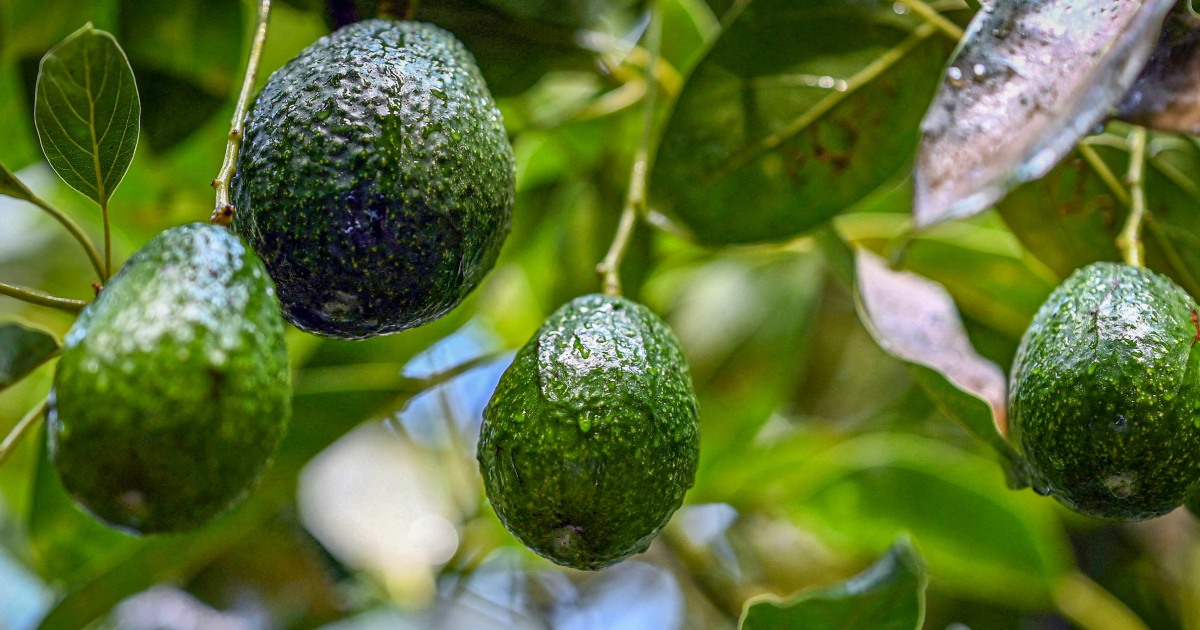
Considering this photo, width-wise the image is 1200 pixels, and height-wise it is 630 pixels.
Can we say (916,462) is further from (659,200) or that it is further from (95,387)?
(95,387)

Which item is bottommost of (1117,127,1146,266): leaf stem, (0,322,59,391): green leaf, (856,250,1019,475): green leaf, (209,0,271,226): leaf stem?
(856,250,1019,475): green leaf

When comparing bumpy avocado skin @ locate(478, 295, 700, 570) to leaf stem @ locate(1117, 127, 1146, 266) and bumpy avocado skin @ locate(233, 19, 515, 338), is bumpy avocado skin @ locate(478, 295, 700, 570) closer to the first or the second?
bumpy avocado skin @ locate(233, 19, 515, 338)

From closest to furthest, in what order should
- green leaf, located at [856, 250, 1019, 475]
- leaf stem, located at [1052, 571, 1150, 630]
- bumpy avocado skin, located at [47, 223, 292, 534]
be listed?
1. bumpy avocado skin, located at [47, 223, 292, 534]
2. green leaf, located at [856, 250, 1019, 475]
3. leaf stem, located at [1052, 571, 1150, 630]

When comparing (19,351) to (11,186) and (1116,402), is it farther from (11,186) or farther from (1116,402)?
(1116,402)

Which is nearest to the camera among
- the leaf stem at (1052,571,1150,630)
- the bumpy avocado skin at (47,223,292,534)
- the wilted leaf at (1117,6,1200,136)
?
the bumpy avocado skin at (47,223,292,534)

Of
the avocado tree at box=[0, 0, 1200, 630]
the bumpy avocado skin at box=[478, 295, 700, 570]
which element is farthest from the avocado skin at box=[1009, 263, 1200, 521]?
the bumpy avocado skin at box=[478, 295, 700, 570]

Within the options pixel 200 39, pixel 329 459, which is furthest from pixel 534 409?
pixel 329 459
